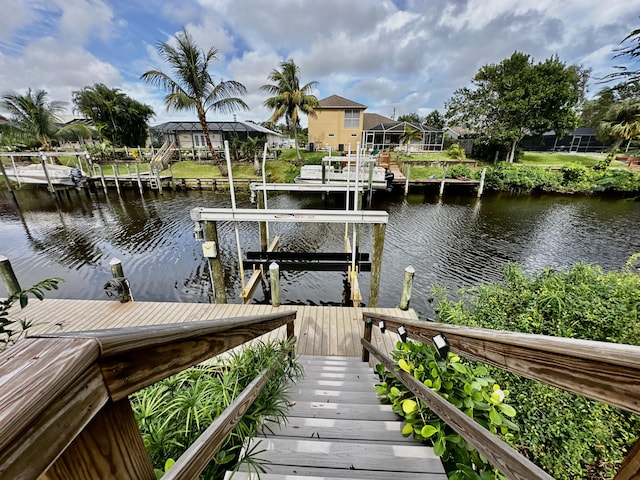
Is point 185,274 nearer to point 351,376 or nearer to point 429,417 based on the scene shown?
point 351,376

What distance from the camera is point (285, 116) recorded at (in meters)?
19.4

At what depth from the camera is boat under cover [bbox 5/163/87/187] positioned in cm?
1608

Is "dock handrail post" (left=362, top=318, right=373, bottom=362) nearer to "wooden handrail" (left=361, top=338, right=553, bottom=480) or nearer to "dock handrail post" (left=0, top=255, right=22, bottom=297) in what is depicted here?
"wooden handrail" (left=361, top=338, right=553, bottom=480)

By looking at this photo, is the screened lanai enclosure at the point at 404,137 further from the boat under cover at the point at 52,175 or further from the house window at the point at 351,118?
the boat under cover at the point at 52,175

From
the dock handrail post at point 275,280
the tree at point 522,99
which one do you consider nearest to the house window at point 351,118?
the tree at point 522,99

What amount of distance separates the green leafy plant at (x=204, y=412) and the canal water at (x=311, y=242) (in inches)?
181

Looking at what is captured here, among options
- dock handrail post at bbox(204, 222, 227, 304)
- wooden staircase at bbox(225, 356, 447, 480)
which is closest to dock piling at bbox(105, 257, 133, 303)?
dock handrail post at bbox(204, 222, 227, 304)

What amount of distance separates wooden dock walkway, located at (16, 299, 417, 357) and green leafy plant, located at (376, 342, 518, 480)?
2.56 metres

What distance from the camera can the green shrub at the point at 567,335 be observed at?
2364 mm

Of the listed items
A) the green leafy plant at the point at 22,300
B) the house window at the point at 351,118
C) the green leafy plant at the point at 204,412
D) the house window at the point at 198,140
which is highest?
the house window at the point at 351,118

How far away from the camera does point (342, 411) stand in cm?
198

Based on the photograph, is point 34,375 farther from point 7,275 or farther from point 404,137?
point 404,137

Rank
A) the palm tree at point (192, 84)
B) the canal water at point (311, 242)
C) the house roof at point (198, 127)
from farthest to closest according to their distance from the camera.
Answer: the house roof at point (198, 127) < the palm tree at point (192, 84) < the canal water at point (311, 242)

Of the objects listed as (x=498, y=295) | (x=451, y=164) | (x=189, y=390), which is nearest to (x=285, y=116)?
(x=451, y=164)
